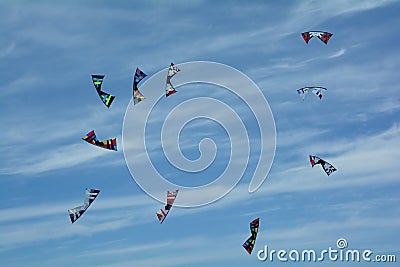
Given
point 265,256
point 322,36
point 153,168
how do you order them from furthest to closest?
point 322,36 < point 153,168 < point 265,256

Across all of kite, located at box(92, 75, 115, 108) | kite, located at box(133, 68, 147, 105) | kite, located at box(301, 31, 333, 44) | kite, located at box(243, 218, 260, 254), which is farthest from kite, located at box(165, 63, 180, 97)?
kite, located at box(243, 218, 260, 254)

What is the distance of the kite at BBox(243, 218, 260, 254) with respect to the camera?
75.0m

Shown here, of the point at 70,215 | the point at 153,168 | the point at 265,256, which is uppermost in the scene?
the point at 153,168

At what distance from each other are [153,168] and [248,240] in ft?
45.2

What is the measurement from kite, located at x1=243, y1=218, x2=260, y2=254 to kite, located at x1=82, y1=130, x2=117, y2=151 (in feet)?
58.9

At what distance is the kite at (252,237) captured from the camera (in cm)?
7497

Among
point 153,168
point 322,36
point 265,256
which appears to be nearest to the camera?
point 265,256

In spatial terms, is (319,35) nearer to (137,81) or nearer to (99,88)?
(137,81)

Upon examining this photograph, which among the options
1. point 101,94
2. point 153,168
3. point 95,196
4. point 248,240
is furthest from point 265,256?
point 101,94

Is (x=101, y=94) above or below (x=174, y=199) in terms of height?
above

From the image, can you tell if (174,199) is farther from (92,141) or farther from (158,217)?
(92,141)

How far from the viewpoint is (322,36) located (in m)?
77.6

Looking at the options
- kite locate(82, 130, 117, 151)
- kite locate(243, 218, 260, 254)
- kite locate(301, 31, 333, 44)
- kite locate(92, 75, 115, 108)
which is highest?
kite locate(301, 31, 333, 44)

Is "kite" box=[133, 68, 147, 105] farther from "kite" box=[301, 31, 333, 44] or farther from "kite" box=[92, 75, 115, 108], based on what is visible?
"kite" box=[301, 31, 333, 44]
